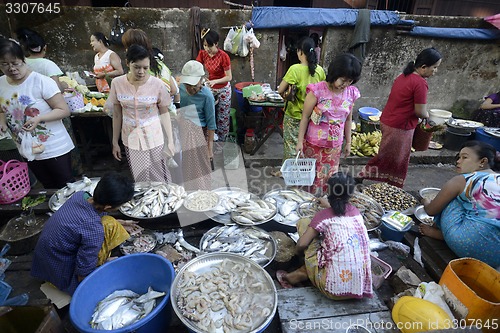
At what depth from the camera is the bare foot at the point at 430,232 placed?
10.5ft

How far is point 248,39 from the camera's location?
6.50 m

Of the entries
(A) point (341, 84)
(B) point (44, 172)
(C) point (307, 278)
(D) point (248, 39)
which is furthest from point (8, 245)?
(D) point (248, 39)

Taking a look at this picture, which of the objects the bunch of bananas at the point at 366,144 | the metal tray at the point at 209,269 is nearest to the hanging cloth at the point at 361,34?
the bunch of bananas at the point at 366,144

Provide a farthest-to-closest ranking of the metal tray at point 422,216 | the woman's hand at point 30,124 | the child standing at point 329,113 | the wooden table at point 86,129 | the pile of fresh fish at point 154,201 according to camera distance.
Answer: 1. the wooden table at point 86,129
2. the metal tray at point 422,216
3. the child standing at point 329,113
4. the woman's hand at point 30,124
5. the pile of fresh fish at point 154,201

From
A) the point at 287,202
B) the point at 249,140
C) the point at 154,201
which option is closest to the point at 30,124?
the point at 154,201

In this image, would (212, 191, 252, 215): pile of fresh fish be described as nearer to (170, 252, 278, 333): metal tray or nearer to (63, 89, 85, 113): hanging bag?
(170, 252, 278, 333): metal tray

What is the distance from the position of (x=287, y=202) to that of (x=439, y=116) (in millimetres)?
6109

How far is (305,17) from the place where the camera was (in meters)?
6.69

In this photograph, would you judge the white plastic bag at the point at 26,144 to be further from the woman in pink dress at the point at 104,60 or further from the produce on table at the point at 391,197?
the produce on table at the point at 391,197

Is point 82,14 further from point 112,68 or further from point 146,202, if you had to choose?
point 146,202

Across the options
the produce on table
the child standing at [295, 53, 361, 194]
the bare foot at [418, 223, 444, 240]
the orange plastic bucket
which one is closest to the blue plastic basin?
the produce on table

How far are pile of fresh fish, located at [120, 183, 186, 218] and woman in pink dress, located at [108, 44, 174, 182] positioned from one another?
1.12 ft

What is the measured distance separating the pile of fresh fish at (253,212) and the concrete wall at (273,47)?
4.66 metres

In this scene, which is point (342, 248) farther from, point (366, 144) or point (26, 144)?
point (366, 144)
